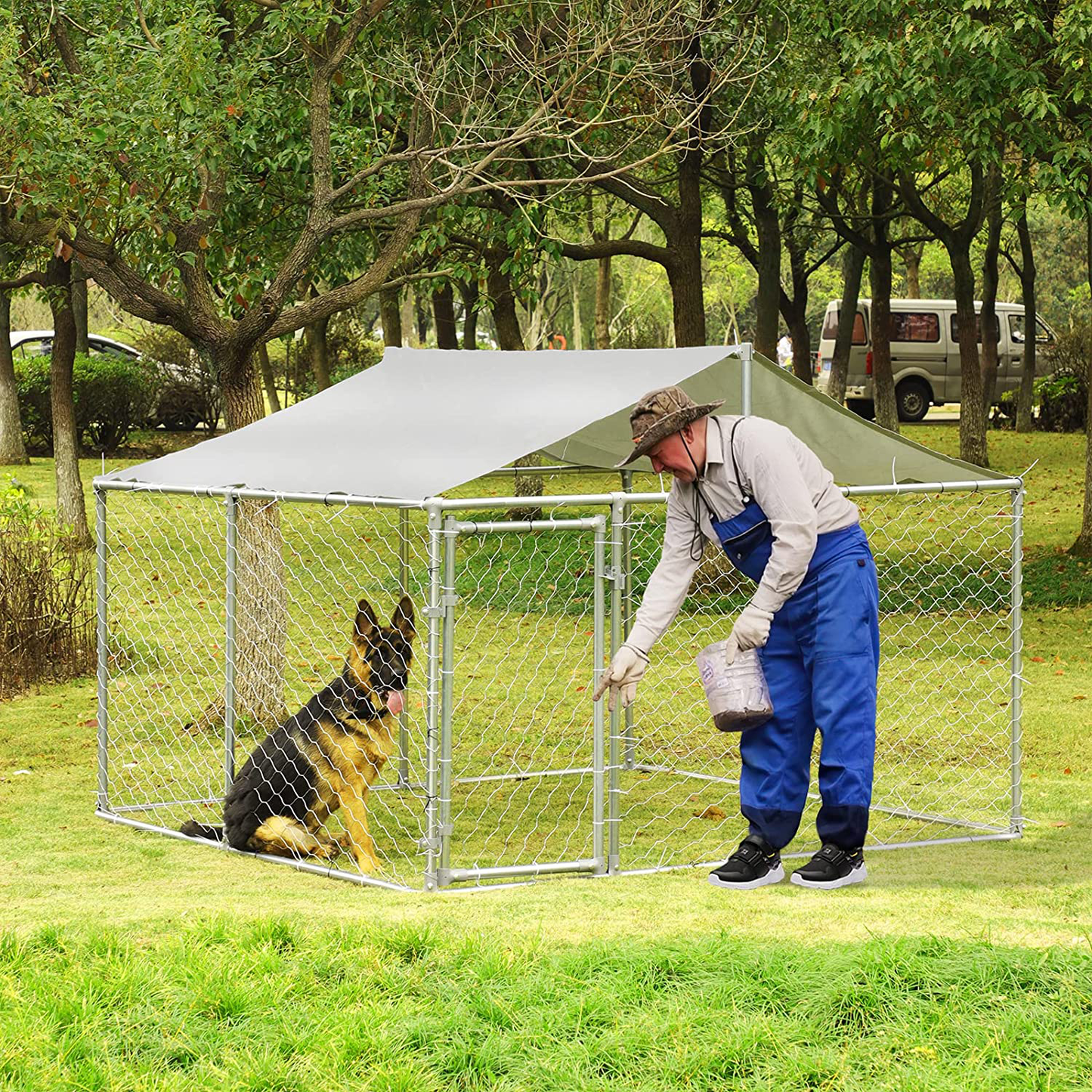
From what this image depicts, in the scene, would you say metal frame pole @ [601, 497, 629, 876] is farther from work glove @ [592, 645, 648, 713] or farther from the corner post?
work glove @ [592, 645, 648, 713]

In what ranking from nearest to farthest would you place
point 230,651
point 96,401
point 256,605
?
point 230,651 < point 256,605 < point 96,401

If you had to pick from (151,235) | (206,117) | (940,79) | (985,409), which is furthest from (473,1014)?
(985,409)

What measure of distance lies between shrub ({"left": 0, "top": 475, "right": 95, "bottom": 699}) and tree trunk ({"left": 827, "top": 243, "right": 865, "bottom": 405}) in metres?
15.6

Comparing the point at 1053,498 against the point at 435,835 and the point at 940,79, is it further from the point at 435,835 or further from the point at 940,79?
the point at 435,835

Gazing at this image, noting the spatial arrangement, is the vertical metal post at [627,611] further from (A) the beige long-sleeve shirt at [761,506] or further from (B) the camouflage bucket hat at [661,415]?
(B) the camouflage bucket hat at [661,415]

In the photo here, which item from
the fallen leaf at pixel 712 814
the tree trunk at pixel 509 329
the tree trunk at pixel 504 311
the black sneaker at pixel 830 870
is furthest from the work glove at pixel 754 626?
the tree trunk at pixel 504 311

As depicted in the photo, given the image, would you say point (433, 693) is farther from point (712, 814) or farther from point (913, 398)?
point (913, 398)

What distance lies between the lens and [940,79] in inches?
466

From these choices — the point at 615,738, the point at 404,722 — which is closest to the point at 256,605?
the point at 404,722

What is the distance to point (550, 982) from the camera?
4.22 m

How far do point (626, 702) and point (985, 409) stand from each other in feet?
51.1

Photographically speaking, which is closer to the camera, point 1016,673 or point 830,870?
point 830,870

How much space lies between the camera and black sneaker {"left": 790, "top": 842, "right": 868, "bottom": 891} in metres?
5.57

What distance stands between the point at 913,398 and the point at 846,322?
4.80 metres
